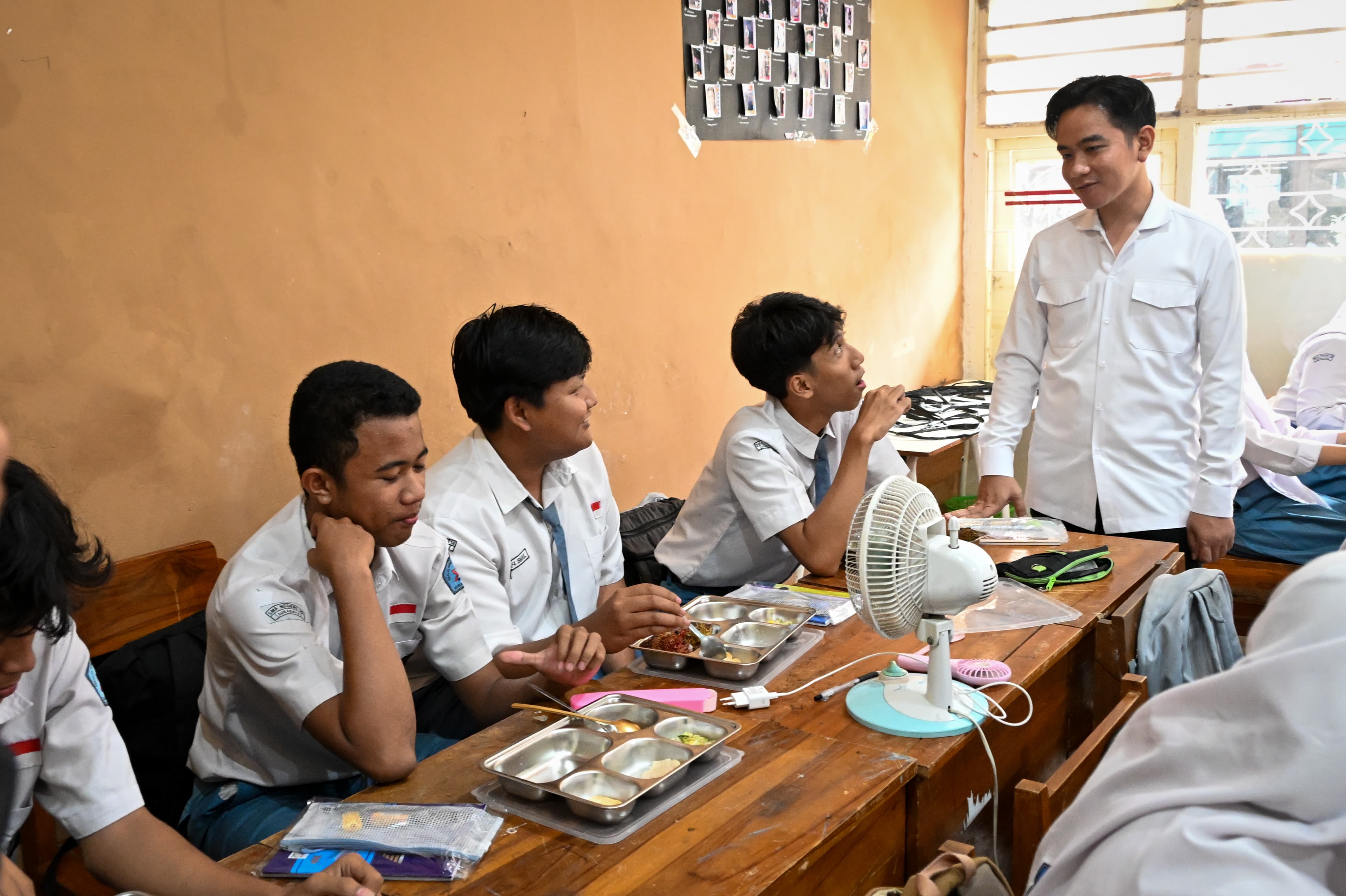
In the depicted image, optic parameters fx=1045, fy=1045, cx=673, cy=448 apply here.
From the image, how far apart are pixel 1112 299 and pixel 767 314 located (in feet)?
3.01

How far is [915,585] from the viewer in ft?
4.98

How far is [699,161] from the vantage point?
388cm

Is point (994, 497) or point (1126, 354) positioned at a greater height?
point (1126, 354)

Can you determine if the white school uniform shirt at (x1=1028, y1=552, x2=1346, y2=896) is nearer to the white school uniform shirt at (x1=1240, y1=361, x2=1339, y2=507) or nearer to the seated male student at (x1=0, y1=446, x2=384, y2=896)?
the seated male student at (x1=0, y1=446, x2=384, y2=896)

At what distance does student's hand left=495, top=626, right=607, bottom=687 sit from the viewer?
5.59 ft

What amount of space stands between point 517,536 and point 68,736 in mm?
939

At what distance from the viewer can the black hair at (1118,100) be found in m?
2.58

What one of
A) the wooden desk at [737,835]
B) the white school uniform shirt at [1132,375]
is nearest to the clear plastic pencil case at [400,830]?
the wooden desk at [737,835]

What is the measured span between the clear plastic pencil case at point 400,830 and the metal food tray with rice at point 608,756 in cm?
8

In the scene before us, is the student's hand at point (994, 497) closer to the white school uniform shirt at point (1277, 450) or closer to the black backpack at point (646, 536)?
the black backpack at point (646, 536)

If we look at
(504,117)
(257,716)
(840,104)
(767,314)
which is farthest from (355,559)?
(840,104)

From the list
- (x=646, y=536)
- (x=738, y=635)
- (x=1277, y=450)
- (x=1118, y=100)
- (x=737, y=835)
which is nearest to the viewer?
(x=737, y=835)

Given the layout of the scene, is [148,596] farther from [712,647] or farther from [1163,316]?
[1163,316]

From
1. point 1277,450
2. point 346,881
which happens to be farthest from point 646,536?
point 1277,450
